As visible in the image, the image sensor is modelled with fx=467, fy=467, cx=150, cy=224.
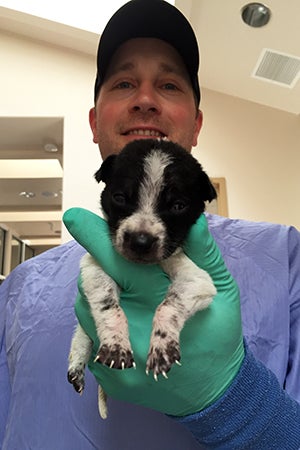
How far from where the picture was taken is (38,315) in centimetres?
137

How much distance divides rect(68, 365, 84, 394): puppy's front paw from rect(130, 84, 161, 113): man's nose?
775mm

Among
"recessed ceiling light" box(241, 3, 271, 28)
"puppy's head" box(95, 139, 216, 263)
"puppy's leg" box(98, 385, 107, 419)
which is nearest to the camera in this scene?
"puppy's head" box(95, 139, 216, 263)

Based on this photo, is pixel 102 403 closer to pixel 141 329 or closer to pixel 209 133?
pixel 141 329

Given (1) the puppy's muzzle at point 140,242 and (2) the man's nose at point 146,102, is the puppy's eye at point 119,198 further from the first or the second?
(2) the man's nose at point 146,102

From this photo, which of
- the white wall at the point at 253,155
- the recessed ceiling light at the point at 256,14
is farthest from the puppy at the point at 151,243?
the white wall at the point at 253,155

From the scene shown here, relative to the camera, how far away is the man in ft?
3.18

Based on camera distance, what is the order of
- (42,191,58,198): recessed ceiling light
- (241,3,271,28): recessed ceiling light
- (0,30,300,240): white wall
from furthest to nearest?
(42,191,58,198): recessed ceiling light < (0,30,300,240): white wall < (241,3,271,28): recessed ceiling light

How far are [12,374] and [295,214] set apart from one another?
2.41 meters

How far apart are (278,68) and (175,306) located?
2513 mm

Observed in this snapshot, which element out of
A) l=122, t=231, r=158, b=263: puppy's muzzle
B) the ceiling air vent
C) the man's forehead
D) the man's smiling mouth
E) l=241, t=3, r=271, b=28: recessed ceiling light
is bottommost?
l=122, t=231, r=158, b=263: puppy's muzzle

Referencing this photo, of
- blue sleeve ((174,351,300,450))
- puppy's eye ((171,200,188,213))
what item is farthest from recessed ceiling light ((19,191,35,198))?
blue sleeve ((174,351,300,450))

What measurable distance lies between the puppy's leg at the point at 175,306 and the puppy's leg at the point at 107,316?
0.17 feet

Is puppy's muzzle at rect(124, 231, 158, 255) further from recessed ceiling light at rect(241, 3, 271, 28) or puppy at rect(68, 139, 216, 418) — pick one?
recessed ceiling light at rect(241, 3, 271, 28)

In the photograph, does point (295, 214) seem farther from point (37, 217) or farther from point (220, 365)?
point (37, 217)
